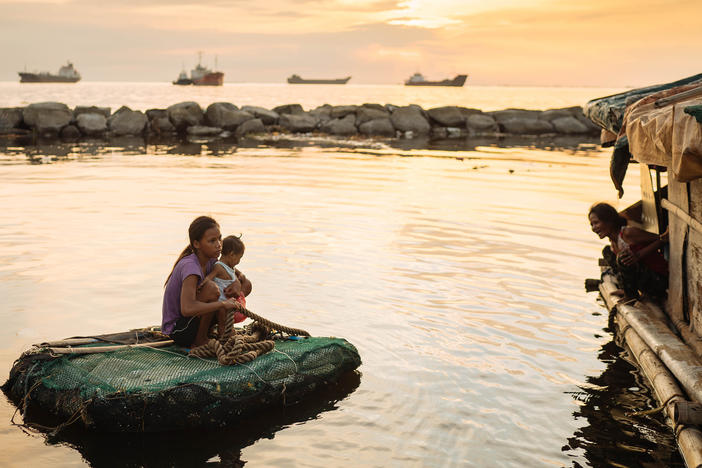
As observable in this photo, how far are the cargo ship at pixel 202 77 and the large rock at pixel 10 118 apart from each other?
131 meters

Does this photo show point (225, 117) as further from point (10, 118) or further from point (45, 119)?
point (10, 118)

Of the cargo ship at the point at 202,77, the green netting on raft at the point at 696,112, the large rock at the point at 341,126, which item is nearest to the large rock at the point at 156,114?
the large rock at the point at 341,126

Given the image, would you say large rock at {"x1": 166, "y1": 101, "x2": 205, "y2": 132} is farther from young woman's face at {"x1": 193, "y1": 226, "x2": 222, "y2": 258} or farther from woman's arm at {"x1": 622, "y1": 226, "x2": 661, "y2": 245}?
young woman's face at {"x1": 193, "y1": 226, "x2": 222, "y2": 258}

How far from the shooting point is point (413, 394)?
6.94m

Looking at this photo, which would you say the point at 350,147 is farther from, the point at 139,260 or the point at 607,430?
the point at 607,430

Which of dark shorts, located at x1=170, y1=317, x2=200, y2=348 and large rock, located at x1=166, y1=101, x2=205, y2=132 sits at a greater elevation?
large rock, located at x1=166, y1=101, x2=205, y2=132

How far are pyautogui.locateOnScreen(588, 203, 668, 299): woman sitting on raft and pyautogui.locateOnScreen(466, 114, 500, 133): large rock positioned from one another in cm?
3509

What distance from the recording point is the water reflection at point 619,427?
231 inches

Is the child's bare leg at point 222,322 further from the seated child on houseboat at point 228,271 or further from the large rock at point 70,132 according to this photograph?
the large rock at point 70,132

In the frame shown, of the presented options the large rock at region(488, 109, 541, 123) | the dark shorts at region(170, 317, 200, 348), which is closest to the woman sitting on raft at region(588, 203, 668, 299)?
the dark shorts at region(170, 317, 200, 348)

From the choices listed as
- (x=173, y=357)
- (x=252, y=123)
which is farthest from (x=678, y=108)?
(x=252, y=123)

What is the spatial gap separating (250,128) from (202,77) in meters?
141

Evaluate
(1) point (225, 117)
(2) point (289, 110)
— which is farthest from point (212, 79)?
(1) point (225, 117)

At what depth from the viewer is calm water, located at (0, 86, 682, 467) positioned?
596 centimetres
